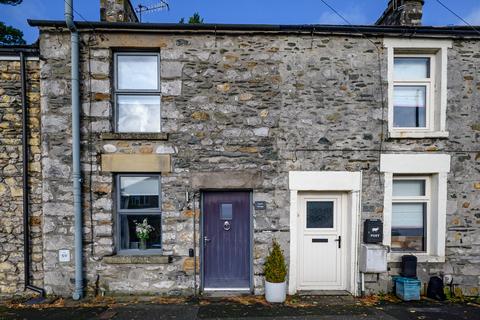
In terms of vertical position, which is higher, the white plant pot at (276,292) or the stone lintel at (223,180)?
the stone lintel at (223,180)

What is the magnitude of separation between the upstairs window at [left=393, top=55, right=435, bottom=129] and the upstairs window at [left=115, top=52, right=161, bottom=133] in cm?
500

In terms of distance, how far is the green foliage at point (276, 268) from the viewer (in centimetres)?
558

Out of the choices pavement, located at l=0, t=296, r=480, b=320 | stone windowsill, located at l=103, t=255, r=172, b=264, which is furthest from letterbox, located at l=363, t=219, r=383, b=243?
stone windowsill, located at l=103, t=255, r=172, b=264

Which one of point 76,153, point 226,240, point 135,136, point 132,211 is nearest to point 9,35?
point 76,153

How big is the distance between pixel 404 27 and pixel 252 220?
4905 mm

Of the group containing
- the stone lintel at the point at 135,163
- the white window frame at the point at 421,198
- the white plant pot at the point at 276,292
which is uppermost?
the stone lintel at the point at 135,163

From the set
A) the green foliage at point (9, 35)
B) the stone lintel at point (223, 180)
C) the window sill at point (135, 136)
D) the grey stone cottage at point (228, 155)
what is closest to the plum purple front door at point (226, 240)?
the grey stone cottage at point (228, 155)

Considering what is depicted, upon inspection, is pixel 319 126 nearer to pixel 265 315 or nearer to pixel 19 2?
pixel 265 315

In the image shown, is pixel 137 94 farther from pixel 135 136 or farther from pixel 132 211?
pixel 132 211

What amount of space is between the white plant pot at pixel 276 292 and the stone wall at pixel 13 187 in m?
4.48

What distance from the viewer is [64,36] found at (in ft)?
18.9

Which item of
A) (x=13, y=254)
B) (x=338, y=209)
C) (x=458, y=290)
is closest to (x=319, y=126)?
(x=338, y=209)

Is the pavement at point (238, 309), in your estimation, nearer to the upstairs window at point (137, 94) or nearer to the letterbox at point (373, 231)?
the letterbox at point (373, 231)

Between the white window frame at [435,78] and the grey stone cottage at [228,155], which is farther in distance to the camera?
the white window frame at [435,78]
